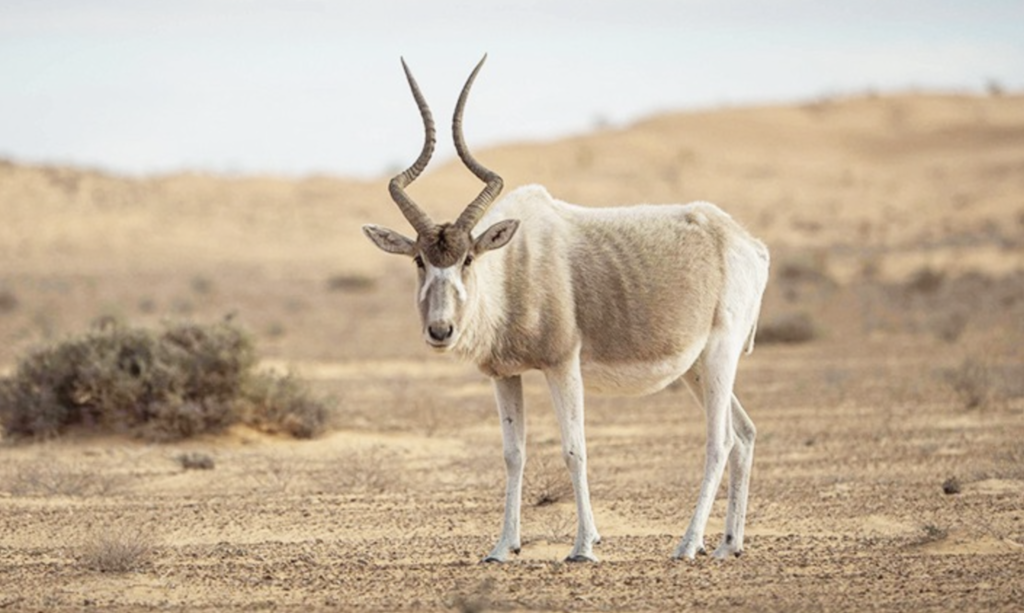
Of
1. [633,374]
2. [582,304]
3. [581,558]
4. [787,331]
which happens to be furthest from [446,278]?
[787,331]

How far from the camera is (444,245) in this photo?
9547mm

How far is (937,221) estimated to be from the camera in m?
66.9

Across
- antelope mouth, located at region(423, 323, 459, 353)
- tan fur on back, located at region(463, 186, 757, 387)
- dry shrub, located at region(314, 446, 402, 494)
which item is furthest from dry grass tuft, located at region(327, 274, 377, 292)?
antelope mouth, located at region(423, 323, 459, 353)

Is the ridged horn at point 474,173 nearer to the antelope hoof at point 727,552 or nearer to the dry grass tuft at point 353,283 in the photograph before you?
the antelope hoof at point 727,552

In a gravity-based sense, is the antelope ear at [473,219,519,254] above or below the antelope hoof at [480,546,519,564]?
above

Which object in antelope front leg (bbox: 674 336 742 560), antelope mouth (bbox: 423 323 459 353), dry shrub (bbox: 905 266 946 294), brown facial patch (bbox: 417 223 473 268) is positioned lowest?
dry shrub (bbox: 905 266 946 294)

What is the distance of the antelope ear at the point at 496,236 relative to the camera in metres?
9.66

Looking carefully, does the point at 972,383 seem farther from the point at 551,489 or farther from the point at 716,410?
the point at 716,410

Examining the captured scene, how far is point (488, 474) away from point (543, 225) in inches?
177

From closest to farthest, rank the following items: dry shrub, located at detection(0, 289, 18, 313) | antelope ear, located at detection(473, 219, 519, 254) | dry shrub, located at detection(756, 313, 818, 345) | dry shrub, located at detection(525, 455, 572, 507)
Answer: antelope ear, located at detection(473, 219, 519, 254) < dry shrub, located at detection(525, 455, 572, 507) < dry shrub, located at detection(756, 313, 818, 345) < dry shrub, located at detection(0, 289, 18, 313)

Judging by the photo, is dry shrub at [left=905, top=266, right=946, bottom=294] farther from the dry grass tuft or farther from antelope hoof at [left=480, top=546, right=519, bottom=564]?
antelope hoof at [left=480, top=546, right=519, bottom=564]

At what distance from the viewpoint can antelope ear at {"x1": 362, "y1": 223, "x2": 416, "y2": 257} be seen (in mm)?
9750

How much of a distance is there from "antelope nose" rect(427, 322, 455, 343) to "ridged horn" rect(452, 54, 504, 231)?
0.65 meters

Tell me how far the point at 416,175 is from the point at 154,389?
7.08 metres
